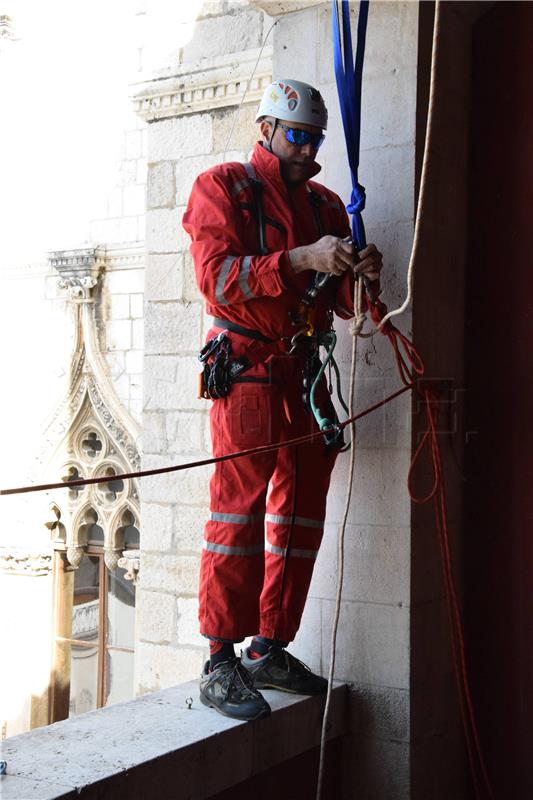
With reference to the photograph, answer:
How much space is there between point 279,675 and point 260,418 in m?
0.71

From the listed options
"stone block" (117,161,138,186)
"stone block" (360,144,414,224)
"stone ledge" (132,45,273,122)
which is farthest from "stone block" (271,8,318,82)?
"stone block" (117,161,138,186)

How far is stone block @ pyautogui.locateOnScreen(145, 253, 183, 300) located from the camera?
4055 mm

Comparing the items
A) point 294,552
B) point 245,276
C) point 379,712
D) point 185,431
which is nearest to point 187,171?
point 185,431

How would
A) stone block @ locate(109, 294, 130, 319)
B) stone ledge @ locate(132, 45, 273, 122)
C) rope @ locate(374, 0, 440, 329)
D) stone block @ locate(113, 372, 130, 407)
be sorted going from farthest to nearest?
stone block @ locate(109, 294, 130, 319) → stone block @ locate(113, 372, 130, 407) → stone ledge @ locate(132, 45, 273, 122) → rope @ locate(374, 0, 440, 329)

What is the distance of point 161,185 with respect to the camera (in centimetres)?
416

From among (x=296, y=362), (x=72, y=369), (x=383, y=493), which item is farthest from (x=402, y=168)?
(x=72, y=369)

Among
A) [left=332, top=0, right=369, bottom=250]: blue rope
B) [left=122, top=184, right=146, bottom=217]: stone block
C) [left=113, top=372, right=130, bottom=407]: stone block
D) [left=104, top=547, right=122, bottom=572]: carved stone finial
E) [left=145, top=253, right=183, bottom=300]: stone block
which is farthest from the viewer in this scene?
[left=122, top=184, right=146, bottom=217]: stone block

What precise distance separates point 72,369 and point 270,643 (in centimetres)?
583

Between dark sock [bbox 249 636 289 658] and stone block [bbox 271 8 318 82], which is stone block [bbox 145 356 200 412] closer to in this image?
stone block [bbox 271 8 318 82]

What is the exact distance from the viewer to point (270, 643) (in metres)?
2.65

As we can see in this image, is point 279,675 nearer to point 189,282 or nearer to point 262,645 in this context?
point 262,645

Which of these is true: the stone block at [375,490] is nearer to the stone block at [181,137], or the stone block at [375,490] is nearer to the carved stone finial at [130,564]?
the stone block at [181,137]

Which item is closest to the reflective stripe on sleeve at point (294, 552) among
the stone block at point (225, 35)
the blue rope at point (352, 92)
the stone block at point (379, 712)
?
the stone block at point (379, 712)

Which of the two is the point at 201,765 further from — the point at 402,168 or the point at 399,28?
the point at 399,28
